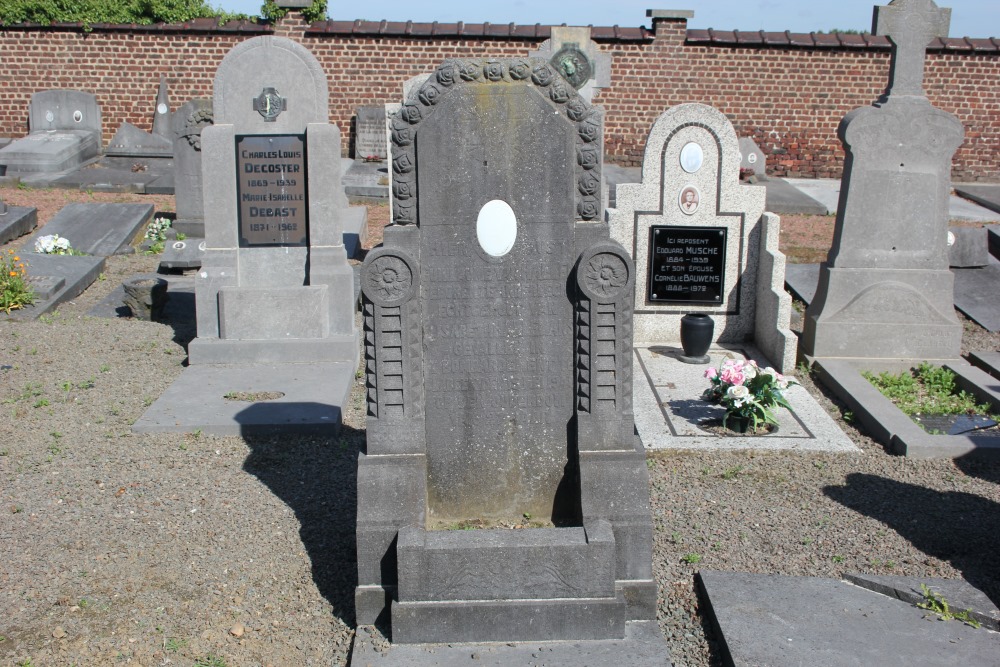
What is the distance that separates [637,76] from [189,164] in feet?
39.4

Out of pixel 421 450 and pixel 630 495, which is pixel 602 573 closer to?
pixel 630 495

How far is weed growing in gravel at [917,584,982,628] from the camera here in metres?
4.21

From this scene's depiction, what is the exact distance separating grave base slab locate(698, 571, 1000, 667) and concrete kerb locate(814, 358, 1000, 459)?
2.13m

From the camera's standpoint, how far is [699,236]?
29.3 feet

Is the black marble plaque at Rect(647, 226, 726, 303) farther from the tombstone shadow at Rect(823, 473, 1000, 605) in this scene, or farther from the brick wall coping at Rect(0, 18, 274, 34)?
the brick wall coping at Rect(0, 18, 274, 34)

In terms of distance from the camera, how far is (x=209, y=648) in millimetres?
4039

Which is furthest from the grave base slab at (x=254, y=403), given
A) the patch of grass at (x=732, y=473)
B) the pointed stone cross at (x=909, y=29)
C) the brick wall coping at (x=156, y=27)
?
the brick wall coping at (x=156, y=27)

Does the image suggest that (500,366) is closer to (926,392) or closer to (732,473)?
(732,473)

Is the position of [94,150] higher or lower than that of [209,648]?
higher

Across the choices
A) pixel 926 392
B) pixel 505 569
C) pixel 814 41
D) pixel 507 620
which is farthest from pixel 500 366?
pixel 814 41

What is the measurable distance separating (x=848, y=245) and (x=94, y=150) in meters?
15.8

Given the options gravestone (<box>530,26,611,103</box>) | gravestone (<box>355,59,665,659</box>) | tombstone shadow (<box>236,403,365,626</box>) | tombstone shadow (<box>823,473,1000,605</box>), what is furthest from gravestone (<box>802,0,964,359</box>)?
→ gravestone (<box>530,26,611,103</box>)

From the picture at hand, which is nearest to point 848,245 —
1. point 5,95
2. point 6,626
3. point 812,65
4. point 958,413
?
point 958,413

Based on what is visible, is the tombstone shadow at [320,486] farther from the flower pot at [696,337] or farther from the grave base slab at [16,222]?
the grave base slab at [16,222]
